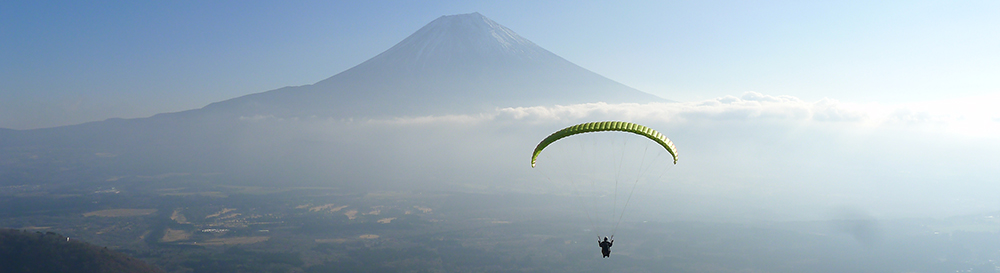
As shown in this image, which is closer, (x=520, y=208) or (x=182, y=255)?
(x=182, y=255)

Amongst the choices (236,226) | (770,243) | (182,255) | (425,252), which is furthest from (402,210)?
(770,243)

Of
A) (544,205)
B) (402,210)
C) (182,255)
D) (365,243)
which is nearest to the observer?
(182,255)

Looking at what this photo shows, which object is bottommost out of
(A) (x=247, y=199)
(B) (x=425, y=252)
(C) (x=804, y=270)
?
(C) (x=804, y=270)

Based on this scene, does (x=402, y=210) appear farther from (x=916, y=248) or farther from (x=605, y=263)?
(x=916, y=248)

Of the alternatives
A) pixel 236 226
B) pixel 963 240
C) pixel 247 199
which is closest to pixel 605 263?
pixel 236 226

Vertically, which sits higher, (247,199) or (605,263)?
(247,199)

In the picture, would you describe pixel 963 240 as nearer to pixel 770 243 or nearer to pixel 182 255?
pixel 770 243

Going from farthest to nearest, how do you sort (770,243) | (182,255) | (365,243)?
(770,243) → (365,243) → (182,255)

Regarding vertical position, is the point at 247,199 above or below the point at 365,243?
above

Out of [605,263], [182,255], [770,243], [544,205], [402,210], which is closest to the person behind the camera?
[182,255]
